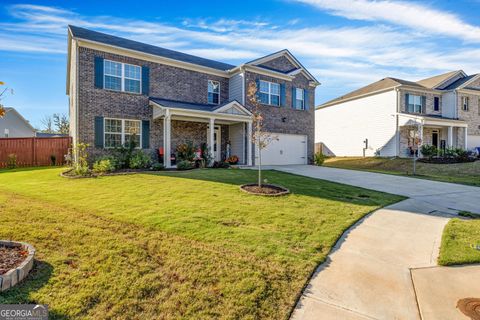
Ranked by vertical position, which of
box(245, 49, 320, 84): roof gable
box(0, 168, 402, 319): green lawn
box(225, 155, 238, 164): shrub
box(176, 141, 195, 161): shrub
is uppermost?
box(245, 49, 320, 84): roof gable

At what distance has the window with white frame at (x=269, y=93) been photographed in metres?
18.0

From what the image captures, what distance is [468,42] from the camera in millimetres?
15125

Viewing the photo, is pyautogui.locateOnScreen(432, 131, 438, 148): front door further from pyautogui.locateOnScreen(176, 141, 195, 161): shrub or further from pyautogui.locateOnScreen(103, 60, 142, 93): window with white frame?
pyautogui.locateOnScreen(103, 60, 142, 93): window with white frame

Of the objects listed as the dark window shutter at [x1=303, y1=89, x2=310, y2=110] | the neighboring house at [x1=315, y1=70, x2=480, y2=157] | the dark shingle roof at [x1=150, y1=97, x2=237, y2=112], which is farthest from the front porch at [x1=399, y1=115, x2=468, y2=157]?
the dark shingle roof at [x1=150, y1=97, x2=237, y2=112]

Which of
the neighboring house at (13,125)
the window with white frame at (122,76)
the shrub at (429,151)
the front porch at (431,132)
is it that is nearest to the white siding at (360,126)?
the front porch at (431,132)

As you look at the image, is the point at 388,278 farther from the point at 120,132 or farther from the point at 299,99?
the point at 299,99

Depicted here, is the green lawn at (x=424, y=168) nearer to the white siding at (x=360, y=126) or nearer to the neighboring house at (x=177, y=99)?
the white siding at (x=360, y=126)

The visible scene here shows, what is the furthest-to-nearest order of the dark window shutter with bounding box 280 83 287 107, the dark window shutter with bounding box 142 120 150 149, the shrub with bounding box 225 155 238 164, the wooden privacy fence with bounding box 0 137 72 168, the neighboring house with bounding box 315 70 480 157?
the neighboring house with bounding box 315 70 480 157 → the dark window shutter with bounding box 280 83 287 107 → the shrub with bounding box 225 155 238 164 → the wooden privacy fence with bounding box 0 137 72 168 → the dark window shutter with bounding box 142 120 150 149

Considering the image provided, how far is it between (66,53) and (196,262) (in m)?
19.3

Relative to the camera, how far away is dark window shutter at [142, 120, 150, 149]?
48.0 feet

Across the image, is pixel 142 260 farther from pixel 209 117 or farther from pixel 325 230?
pixel 209 117

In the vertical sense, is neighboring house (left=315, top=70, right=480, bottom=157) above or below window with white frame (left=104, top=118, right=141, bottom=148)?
above

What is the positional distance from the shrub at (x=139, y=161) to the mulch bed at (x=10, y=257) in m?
9.21

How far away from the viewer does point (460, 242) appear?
4898 mm
